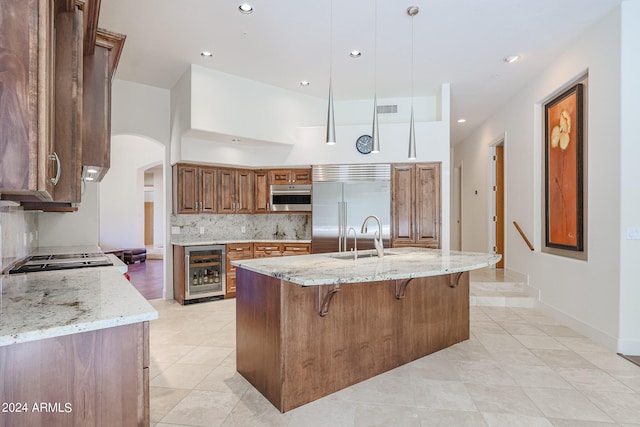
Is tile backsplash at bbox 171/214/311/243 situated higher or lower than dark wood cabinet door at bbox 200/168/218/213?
lower

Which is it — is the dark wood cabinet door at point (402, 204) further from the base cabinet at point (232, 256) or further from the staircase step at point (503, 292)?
the base cabinet at point (232, 256)

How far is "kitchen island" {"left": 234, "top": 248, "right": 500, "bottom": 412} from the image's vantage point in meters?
2.28

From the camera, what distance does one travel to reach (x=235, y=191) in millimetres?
5809

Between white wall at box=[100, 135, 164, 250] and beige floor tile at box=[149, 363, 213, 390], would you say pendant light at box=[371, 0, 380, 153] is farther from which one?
white wall at box=[100, 135, 164, 250]

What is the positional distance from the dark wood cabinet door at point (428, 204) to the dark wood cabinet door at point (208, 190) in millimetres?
3224

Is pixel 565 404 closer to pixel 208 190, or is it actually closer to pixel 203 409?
pixel 203 409

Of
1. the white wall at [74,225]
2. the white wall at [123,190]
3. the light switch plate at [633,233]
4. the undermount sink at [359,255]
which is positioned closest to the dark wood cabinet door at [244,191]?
the white wall at [74,225]

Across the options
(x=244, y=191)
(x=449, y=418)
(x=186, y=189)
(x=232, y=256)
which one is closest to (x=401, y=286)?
(x=449, y=418)

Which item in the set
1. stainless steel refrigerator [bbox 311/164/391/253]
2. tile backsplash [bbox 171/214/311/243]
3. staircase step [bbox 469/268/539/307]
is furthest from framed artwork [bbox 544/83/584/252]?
tile backsplash [bbox 171/214/311/243]

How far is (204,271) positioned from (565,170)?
16.7 ft

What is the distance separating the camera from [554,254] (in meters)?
4.51

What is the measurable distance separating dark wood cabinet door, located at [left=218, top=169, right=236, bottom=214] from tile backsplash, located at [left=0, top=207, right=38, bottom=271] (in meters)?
2.45

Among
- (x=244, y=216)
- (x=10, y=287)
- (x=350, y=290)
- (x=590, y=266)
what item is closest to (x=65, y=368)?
(x=10, y=287)

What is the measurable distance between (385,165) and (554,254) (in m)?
2.56
